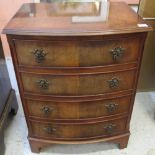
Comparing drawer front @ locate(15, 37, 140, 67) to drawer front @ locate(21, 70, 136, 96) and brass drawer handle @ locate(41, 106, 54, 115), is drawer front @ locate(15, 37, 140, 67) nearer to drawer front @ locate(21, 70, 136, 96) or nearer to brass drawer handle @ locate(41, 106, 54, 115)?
drawer front @ locate(21, 70, 136, 96)

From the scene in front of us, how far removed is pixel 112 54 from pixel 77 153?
82 centimetres

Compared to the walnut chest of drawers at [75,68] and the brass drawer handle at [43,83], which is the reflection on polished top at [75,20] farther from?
the brass drawer handle at [43,83]

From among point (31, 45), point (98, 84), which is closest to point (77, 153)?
point (98, 84)

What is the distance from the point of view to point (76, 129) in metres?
1.38

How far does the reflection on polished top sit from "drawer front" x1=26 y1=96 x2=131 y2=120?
448mm

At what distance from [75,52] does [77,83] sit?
194mm

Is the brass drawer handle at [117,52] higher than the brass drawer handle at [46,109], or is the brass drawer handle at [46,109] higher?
the brass drawer handle at [117,52]

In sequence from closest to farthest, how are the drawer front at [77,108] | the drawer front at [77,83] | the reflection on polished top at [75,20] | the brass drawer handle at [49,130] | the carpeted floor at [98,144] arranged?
the reflection on polished top at [75,20], the drawer front at [77,83], the drawer front at [77,108], the brass drawer handle at [49,130], the carpeted floor at [98,144]

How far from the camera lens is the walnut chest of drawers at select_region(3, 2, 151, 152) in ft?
3.43

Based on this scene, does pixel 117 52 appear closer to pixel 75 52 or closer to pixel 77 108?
pixel 75 52

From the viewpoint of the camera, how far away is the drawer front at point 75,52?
3.47 feet

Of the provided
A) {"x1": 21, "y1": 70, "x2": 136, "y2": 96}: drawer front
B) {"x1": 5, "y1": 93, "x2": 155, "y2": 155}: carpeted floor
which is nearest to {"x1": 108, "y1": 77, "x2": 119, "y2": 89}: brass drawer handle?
{"x1": 21, "y1": 70, "x2": 136, "y2": 96}: drawer front

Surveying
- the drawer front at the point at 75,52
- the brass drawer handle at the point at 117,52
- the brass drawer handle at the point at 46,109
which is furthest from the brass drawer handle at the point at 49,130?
the brass drawer handle at the point at 117,52

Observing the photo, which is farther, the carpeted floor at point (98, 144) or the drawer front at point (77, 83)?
the carpeted floor at point (98, 144)
